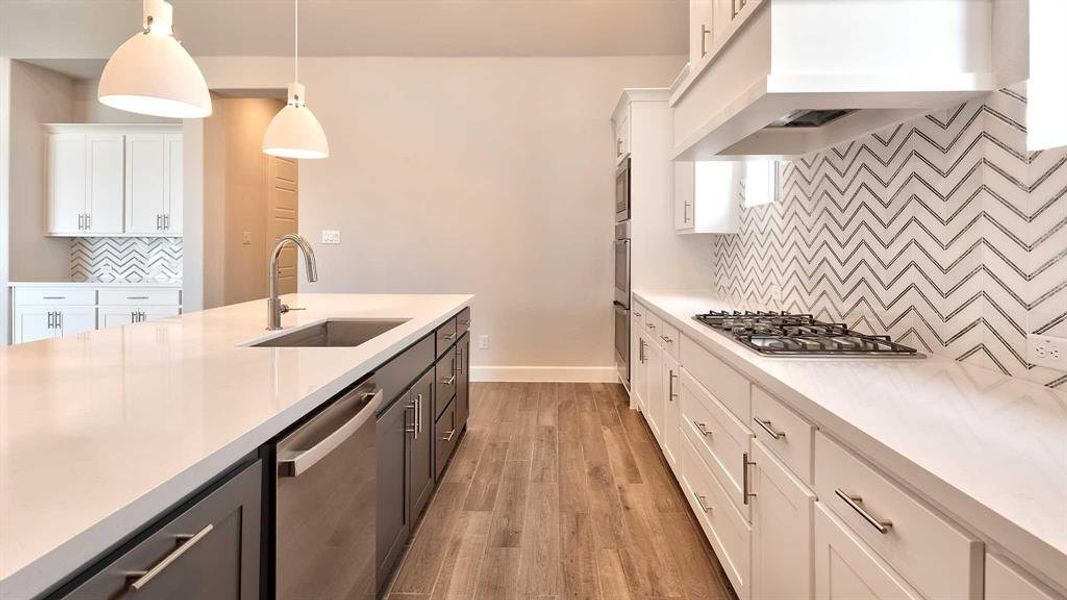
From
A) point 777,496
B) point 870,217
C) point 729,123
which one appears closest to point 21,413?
point 777,496

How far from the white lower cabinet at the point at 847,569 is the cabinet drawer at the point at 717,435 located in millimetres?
456

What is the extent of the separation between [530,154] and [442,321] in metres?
2.90

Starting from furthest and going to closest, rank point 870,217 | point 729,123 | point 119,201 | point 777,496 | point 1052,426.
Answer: point 119,201
point 870,217
point 729,123
point 777,496
point 1052,426

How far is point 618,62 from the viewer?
5.09 m

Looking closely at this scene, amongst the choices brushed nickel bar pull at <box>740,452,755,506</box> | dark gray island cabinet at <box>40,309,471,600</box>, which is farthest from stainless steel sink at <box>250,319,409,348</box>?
brushed nickel bar pull at <box>740,452,755,506</box>

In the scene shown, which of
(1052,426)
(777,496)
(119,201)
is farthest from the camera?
(119,201)

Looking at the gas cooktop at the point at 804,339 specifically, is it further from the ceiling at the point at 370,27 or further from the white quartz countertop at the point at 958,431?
the ceiling at the point at 370,27

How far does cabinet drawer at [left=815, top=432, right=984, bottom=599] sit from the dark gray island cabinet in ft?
3.25

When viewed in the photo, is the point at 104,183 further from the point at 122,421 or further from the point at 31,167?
the point at 122,421

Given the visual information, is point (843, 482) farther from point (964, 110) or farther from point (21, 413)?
point (21, 413)

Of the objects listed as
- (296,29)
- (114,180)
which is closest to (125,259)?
(114,180)

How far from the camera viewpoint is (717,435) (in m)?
1.95

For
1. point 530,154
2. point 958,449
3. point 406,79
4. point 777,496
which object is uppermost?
point 406,79

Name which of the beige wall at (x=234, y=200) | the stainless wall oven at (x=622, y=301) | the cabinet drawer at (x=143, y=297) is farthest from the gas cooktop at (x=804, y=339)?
the cabinet drawer at (x=143, y=297)
